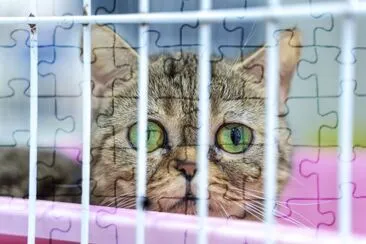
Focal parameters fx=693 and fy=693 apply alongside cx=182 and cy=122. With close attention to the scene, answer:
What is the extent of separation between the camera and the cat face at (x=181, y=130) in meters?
1.44

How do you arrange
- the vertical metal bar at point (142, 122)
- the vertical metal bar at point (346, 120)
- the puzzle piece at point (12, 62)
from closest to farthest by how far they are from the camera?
the vertical metal bar at point (346, 120), the vertical metal bar at point (142, 122), the puzzle piece at point (12, 62)

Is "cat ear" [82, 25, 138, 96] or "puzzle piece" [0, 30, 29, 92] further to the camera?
"puzzle piece" [0, 30, 29, 92]

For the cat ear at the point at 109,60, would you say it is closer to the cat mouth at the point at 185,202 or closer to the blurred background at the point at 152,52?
the blurred background at the point at 152,52

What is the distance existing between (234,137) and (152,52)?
0.84ft

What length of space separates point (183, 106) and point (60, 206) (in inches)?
13.0

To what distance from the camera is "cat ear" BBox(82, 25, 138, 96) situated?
56.2 inches

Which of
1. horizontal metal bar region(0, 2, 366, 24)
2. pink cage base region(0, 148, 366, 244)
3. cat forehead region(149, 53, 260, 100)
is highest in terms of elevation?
horizontal metal bar region(0, 2, 366, 24)

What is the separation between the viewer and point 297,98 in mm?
1443

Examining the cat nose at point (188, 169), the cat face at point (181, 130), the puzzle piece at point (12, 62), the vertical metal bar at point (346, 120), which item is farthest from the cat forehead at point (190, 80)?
the vertical metal bar at point (346, 120)

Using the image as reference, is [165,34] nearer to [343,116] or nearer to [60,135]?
[60,135]

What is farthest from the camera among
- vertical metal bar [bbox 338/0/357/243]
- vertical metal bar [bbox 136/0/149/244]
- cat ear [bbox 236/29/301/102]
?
cat ear [bbox 236/29/301/102]

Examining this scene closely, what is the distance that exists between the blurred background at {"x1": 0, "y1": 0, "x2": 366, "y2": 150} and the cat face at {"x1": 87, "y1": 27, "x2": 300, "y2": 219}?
4 cm
